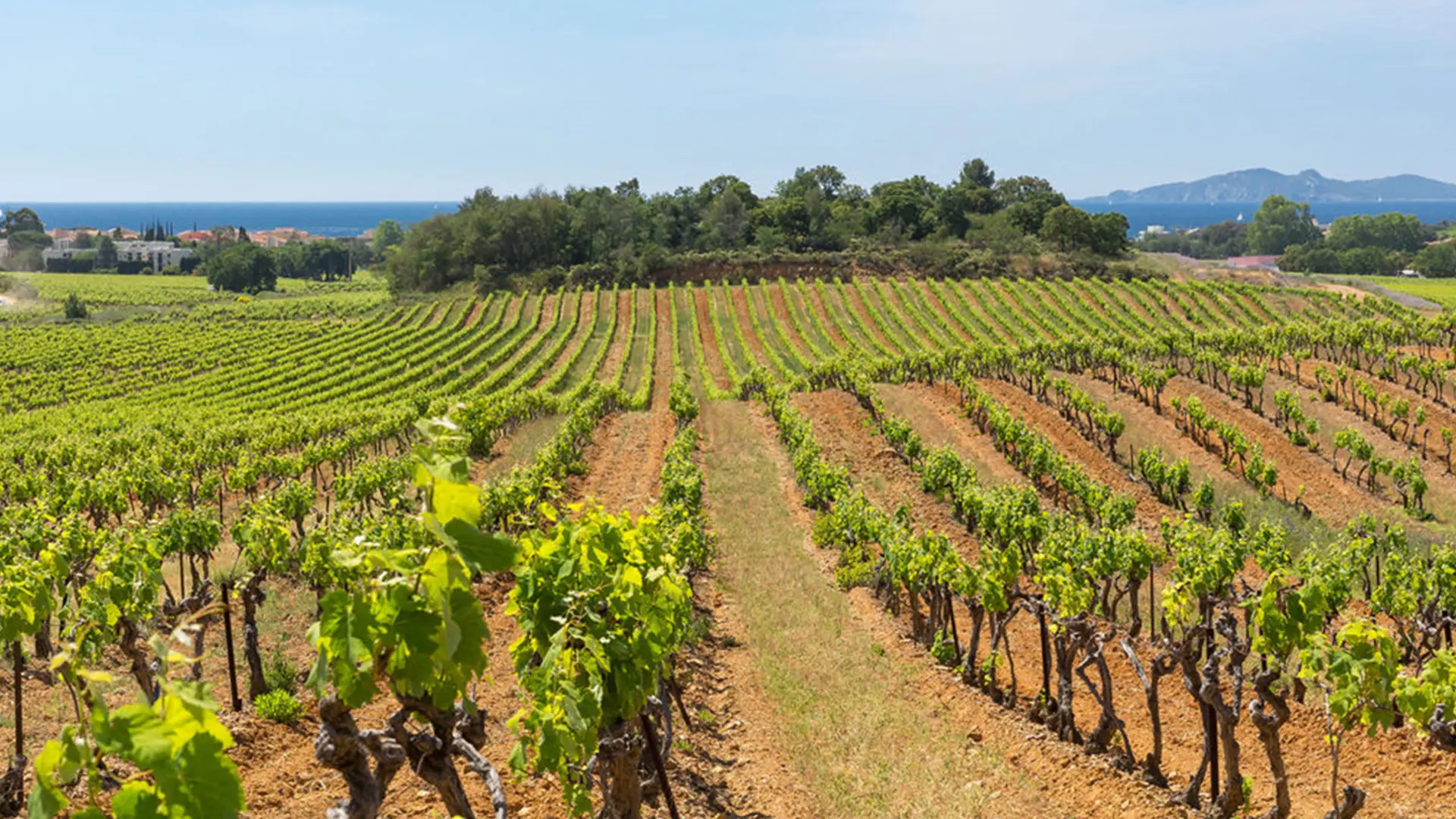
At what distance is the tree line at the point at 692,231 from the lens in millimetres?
84875

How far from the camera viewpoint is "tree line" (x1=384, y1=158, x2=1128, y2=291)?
8488cm

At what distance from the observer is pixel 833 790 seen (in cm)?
1040

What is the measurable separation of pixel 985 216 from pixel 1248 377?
63.2 m

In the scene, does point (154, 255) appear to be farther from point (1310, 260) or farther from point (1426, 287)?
point (1426, 287)

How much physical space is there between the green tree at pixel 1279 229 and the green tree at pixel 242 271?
479ft

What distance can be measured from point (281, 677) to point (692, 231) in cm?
8579

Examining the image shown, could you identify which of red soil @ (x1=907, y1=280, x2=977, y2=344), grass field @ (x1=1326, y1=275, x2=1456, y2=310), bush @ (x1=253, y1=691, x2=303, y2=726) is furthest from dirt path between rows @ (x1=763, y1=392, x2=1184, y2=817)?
grass field @ (x1=1326, y1=275, x2=1456, y2=310)

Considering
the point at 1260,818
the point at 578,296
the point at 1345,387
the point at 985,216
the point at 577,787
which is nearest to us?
the point at 577,787

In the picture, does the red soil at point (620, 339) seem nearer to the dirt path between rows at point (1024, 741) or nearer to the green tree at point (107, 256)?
the dirt path between rows at point (1024, 741)

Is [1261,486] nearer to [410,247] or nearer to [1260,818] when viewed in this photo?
[1260,818]

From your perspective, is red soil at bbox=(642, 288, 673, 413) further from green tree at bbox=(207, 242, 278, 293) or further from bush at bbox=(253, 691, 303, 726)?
green tree at bbox=(207, 242, 278, 293)

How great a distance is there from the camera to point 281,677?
40.9 feet

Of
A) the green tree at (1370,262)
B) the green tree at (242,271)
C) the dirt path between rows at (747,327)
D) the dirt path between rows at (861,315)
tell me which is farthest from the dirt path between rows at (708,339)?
the green tree at (1370,262)

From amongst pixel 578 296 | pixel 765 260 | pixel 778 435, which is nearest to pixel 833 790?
pixel 778 435
